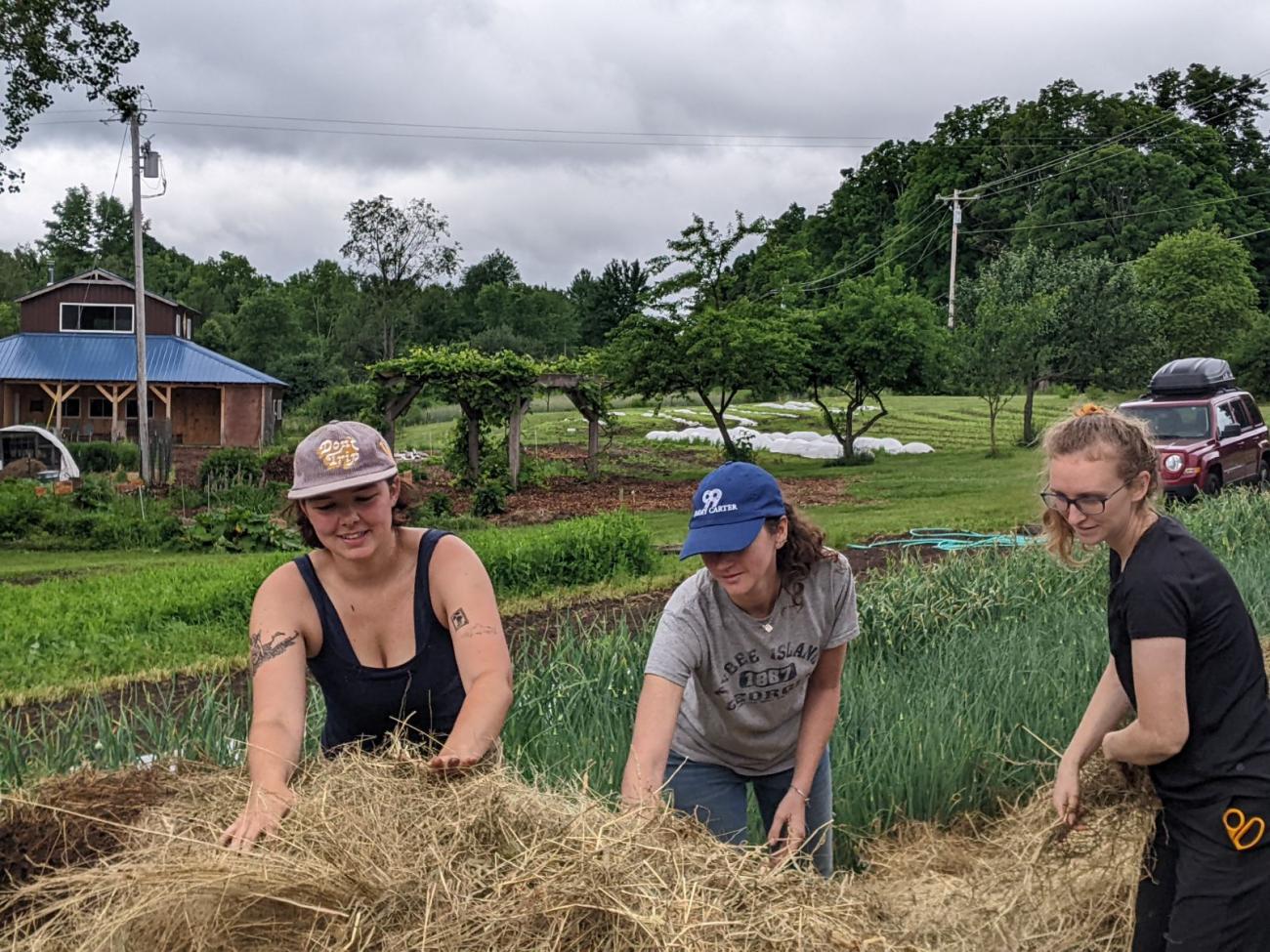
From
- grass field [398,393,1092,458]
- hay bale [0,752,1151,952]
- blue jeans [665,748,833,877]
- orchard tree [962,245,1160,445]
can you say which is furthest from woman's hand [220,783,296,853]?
orchard tree [962,245,1160,445]

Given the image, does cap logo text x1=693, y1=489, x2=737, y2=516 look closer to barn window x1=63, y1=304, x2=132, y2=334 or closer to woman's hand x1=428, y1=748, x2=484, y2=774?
woman's hand x1=428, y1=748, x2=484, y2=774

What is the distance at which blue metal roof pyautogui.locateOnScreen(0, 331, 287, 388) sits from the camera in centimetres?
3400

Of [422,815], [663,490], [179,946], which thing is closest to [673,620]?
[422,815]

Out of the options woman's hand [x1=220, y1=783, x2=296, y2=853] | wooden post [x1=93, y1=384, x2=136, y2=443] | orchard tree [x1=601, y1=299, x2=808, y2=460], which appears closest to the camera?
woman's hand [x1=220, y1=783, x2=296, y2=853]

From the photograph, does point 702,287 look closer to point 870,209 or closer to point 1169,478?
point 1169,478

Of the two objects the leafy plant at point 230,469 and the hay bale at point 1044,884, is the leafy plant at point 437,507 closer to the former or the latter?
the leafy plant at point 230,469

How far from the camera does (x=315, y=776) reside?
2.02m

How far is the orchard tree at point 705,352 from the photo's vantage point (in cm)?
2119

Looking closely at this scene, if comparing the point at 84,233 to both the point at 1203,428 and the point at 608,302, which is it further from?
the point at 1203,428

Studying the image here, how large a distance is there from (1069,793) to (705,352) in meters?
19.0

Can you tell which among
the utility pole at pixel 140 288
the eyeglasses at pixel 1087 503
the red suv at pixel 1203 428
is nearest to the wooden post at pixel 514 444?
the utility pole at pixel 140 288

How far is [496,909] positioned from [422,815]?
10.2 inches

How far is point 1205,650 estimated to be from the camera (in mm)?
2293

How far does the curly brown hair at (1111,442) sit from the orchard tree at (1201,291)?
4258cm
